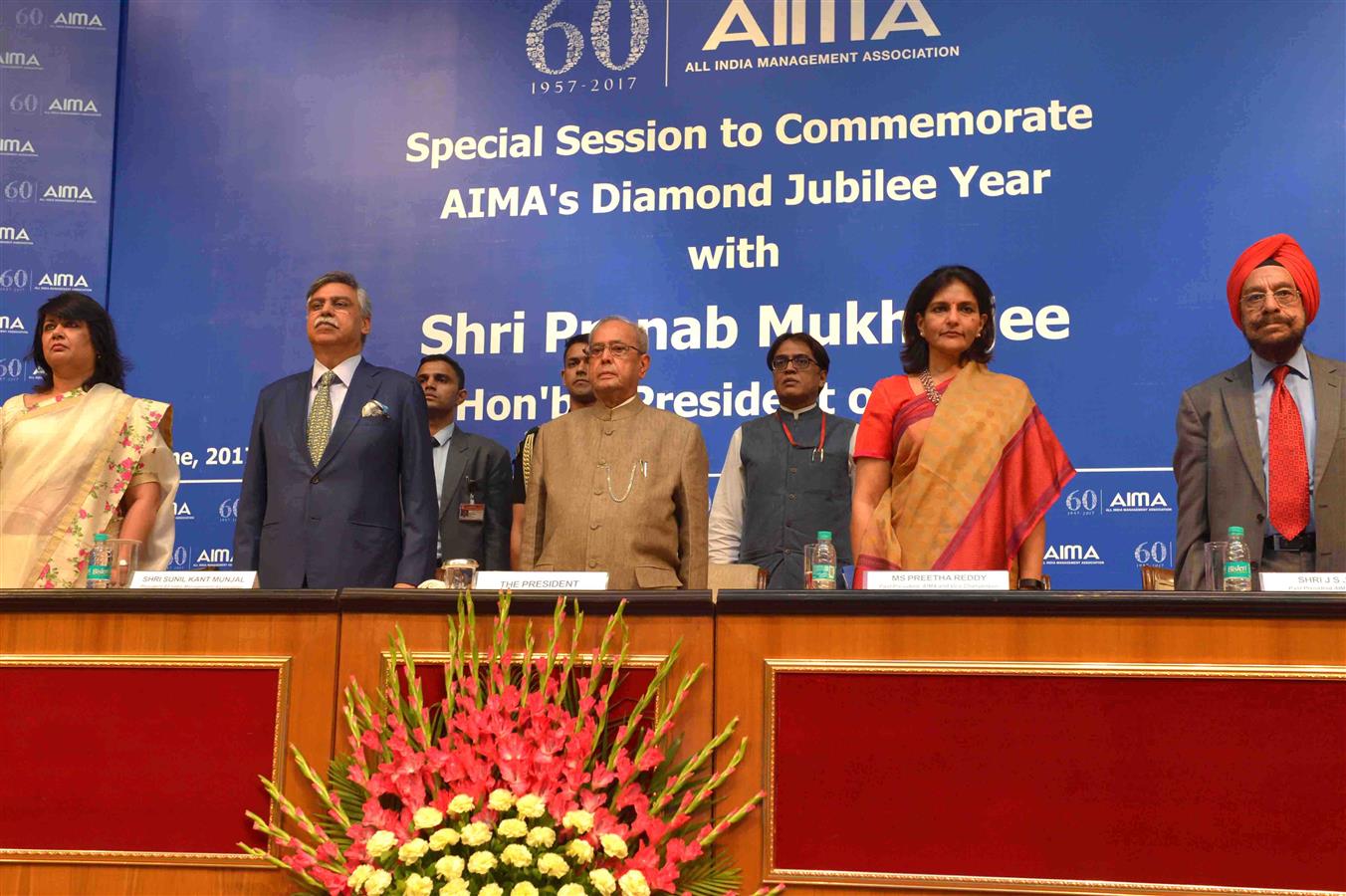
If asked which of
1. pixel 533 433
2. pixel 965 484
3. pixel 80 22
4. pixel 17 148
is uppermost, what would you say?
pixel 80 22

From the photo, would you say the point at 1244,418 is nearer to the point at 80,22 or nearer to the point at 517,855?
the point at 517,855

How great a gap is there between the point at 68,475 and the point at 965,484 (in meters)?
2.18

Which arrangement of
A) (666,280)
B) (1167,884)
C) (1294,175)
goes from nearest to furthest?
(1167,884)
(1294,175)
(666,280)

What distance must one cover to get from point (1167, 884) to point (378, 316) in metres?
3.73

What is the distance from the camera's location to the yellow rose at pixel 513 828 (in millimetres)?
1892

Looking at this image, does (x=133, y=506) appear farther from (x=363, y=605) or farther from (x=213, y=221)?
(x=213, y=221)

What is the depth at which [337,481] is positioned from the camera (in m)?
3.37

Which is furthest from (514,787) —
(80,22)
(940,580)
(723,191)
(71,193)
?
(80,22)

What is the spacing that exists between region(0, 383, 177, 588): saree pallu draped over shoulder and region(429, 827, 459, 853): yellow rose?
6.31ft

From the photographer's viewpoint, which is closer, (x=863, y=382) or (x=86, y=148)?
(x=863, y=382)

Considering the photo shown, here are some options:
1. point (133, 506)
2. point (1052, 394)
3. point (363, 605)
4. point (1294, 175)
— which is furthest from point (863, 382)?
point (363, 605)

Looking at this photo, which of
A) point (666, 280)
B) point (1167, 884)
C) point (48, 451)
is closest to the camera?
point (1167, 884)

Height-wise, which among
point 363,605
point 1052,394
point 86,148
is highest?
point 86,148

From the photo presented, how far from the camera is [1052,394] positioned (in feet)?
14.8
